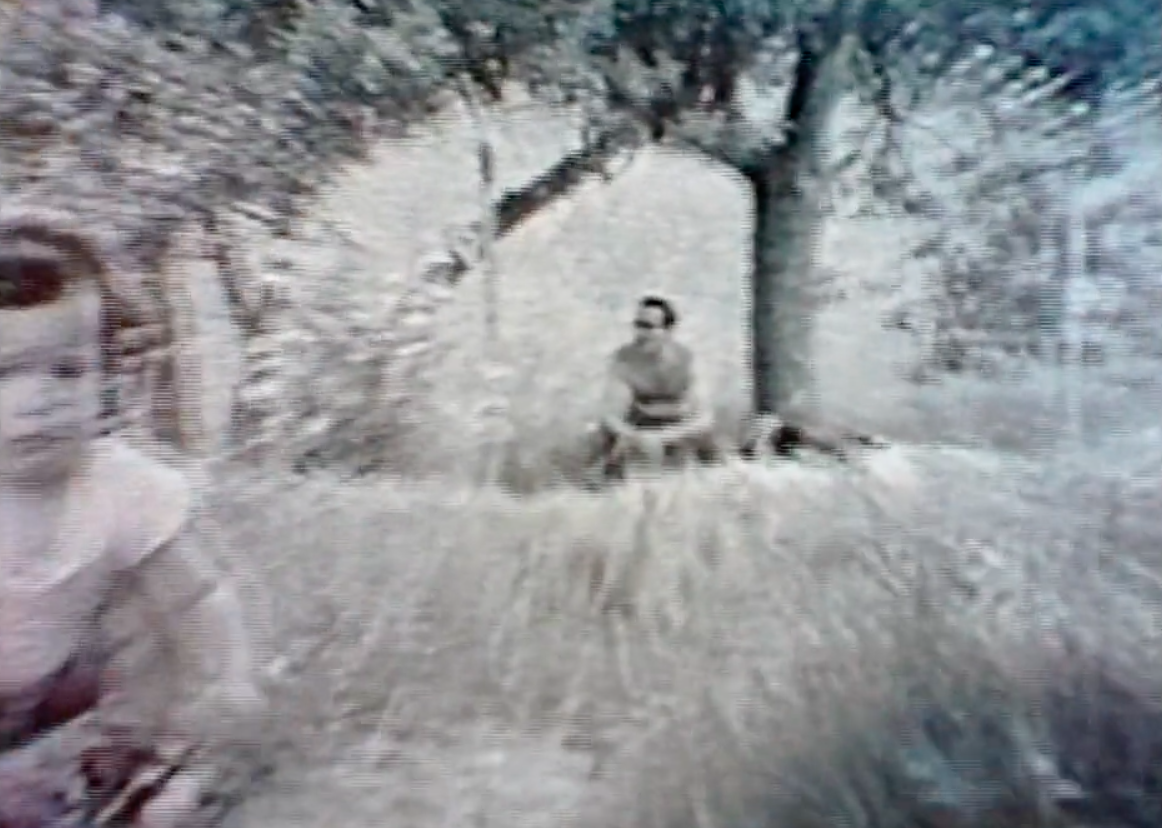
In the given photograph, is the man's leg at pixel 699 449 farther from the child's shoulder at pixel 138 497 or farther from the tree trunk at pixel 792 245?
the child's shoulder at pixel 138 497

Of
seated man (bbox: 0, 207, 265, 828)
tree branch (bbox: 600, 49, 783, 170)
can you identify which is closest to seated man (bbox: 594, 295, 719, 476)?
tree branch (bbox: 600, 49, 783, 170)

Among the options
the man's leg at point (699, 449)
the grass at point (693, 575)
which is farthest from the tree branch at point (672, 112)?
the man's leg at point (699, 449)

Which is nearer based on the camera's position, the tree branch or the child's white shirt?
the child's white shirt

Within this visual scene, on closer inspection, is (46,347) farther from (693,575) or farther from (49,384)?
(693,575)

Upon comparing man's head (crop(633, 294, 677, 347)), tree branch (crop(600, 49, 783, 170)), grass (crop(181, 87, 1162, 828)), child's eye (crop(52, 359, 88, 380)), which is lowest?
grass (crop(181, 87, 1162, 828))

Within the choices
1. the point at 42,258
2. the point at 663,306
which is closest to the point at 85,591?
the point at 42,258

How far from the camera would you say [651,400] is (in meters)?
1.10

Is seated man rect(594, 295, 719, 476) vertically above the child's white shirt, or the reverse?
seated man rect(594, 295, 719, 476)

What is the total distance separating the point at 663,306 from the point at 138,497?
0.50 meters

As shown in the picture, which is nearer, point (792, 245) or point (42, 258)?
point (42, 258)

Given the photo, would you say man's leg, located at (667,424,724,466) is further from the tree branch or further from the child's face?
the child's face

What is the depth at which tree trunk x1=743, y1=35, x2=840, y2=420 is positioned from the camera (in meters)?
1.12

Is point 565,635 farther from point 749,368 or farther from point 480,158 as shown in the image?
point 480,158

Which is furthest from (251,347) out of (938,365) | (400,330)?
(938,365)
